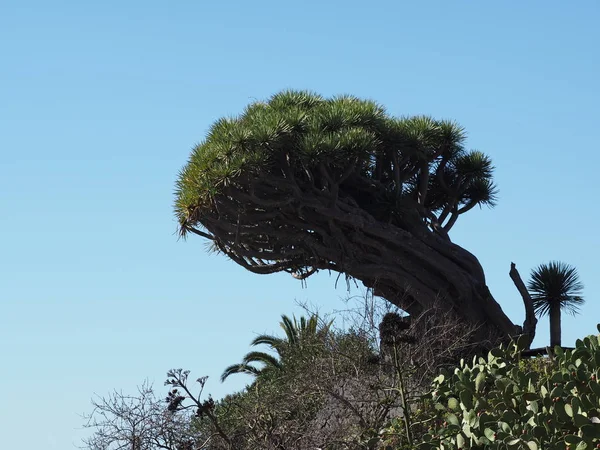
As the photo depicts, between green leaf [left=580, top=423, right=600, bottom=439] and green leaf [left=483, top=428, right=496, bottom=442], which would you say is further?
green leaf [left=483, top=428, right=496, bottom=442]

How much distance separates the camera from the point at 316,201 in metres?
18.7

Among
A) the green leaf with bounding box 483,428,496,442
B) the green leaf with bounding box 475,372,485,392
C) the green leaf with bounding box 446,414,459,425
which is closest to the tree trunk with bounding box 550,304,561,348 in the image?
the green leaf with bounding box 475,372,485,392

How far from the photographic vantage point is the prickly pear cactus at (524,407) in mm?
4246

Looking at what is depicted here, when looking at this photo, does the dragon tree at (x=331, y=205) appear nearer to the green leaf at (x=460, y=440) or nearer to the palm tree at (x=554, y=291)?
the palm tree at (x=554, y=291)

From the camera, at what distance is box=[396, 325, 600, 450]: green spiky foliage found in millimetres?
4246

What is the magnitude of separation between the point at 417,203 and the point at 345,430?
1025cm

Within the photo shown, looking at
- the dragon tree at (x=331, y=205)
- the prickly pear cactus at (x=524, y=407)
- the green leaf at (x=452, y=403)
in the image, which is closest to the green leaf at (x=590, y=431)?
the prickly pear cactus at (x=524, y=407)

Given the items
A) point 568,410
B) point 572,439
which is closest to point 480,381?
point 568,410

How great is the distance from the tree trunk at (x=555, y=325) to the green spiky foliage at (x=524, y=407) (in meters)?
16.6

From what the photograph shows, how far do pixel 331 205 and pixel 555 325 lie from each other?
6.34 metres

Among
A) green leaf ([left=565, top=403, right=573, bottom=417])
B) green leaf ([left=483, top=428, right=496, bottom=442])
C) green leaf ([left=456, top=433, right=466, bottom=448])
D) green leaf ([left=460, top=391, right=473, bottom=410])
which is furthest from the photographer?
green leaf ([left=460, top=391, right=473, bottom=410])

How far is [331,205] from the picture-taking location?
61.6 feet

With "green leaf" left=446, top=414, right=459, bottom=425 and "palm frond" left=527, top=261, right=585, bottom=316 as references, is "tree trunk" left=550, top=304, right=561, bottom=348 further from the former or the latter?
"green leaf" left=446, top=414, right=459, bottom=425

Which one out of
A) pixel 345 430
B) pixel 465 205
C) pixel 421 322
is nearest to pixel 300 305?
pixel 421 322
